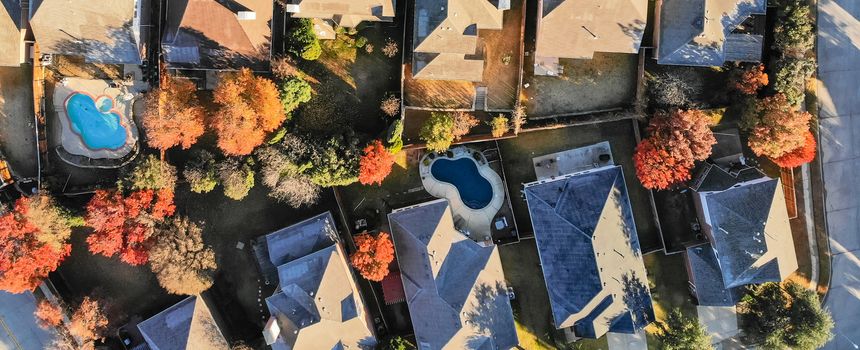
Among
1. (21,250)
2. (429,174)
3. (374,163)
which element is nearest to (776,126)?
(429,174)

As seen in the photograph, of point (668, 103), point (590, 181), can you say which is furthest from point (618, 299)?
point (668, 103)

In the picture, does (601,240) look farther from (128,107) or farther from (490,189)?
(128,107)

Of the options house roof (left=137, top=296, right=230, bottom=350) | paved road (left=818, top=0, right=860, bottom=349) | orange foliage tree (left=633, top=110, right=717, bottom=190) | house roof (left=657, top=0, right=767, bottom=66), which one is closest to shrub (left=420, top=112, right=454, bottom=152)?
orange foliage tree (left=633, top=110, right=717, bottom=190)

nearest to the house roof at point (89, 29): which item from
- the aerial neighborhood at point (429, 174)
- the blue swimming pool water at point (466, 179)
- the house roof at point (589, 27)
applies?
the aerial neighborhood at point (429, 174)

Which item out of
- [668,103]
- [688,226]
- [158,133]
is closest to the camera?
[158,133]

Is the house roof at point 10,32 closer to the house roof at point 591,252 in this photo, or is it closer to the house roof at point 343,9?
the house roof at point 343,9

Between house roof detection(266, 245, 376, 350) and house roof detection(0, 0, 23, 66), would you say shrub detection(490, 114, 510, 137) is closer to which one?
house roof detection(266, 245, 376, 350)

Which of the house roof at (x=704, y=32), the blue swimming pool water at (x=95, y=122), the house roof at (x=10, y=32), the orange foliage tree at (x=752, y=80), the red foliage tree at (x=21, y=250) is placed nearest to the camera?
the red foliage tree at (x=21, y=250)
